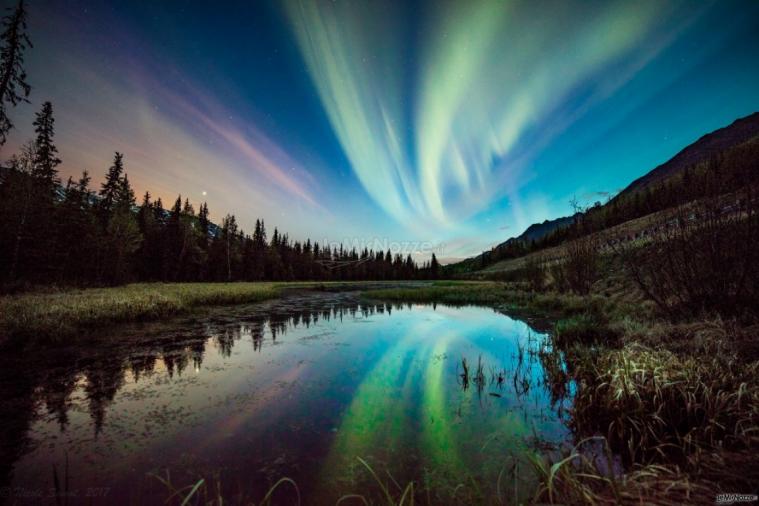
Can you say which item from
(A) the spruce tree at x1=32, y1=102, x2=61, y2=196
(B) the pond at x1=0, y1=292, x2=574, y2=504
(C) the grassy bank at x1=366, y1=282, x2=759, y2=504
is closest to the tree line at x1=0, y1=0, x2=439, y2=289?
(A) the spruce tree at x1=32, y1=102, x2=61, y2=196

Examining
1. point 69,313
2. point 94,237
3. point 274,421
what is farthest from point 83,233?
point 274,421

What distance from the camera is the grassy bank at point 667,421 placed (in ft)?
8.90

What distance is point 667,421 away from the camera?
4.82 metres

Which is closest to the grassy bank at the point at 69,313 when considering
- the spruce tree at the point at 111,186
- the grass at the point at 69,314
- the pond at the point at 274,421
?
the grass at the point at 69,314

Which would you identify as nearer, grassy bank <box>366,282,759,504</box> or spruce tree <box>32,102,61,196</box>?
grassy bank <box>366,282,759,504</box>

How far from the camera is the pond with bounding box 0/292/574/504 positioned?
4.09 metres

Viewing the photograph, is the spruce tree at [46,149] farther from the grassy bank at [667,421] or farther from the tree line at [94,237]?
the grassy bank at [667,421]

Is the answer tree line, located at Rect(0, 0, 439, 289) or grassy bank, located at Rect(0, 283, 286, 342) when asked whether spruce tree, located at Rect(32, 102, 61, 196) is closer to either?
tree line, located at Rect(0, 0, 439, 289)

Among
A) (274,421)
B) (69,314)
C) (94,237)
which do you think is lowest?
(274,421)

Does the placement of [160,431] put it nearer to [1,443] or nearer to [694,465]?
[1,443]

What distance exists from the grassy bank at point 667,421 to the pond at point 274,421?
680mm

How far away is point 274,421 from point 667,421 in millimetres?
7222

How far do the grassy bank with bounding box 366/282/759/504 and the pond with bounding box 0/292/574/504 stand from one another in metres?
0.68

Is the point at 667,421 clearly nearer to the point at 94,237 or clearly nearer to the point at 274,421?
the point at 274,421
